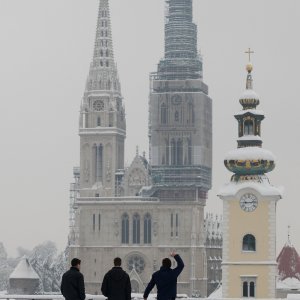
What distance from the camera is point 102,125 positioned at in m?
137

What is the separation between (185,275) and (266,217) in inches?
2653

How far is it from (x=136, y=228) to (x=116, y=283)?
112087 mm

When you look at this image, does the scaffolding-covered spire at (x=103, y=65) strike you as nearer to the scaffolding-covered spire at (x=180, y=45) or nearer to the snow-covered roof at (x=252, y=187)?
the scaffolding-covered spire at (x=180, y=45)

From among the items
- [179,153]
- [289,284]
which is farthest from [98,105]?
[289,284]

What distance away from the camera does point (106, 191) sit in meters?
136

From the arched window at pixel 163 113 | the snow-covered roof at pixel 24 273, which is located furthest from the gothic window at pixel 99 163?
the snow-covered roof at pixel 24 273

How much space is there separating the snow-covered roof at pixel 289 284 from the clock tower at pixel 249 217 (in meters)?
40.1

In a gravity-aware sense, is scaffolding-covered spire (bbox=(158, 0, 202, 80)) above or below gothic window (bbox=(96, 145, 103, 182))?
above

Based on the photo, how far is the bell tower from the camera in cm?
13588

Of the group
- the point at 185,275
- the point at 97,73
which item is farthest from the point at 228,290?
the point at 97,73

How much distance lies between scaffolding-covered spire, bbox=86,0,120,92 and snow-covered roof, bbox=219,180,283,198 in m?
74.4

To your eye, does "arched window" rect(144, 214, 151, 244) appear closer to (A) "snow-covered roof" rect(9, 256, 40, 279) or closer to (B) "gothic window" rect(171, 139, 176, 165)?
(B) "gothic window" rect(171, 139, 176, 165)

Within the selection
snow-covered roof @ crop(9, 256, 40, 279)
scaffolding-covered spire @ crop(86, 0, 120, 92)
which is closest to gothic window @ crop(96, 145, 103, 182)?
scaffolding-covered spire @ crop(86, 0, 120, 92)

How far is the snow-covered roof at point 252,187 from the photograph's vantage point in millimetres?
63375
